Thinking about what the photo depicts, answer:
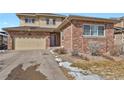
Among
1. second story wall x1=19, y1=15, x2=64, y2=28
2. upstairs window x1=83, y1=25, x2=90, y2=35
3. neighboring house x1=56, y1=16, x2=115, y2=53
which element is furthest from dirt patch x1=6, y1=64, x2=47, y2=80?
second story wall x1=19, y1=15, x2=64, y2=28

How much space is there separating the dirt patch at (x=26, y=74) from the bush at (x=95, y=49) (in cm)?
432

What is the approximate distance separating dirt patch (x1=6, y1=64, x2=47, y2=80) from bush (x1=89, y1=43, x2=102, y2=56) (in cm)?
432

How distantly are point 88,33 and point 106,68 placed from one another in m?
4.80

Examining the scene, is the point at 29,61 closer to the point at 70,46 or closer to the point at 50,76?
the point at 50,76

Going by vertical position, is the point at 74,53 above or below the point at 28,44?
below

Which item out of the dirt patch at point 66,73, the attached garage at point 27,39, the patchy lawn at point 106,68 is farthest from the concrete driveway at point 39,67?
the attached garage at point 27,39

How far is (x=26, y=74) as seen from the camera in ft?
28.8

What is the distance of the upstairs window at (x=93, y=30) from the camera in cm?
1393

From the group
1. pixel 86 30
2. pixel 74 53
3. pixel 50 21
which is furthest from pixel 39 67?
pixel 50 21

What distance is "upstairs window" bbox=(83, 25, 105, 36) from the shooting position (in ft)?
45.7

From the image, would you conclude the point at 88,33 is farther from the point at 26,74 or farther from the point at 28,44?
the point at 26,74

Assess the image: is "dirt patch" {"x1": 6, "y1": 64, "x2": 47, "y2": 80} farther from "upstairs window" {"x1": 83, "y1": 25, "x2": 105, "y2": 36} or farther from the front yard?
"upstairs window" {"x1": 83, "y1": 25, "x2": 105, "y2": 36}
